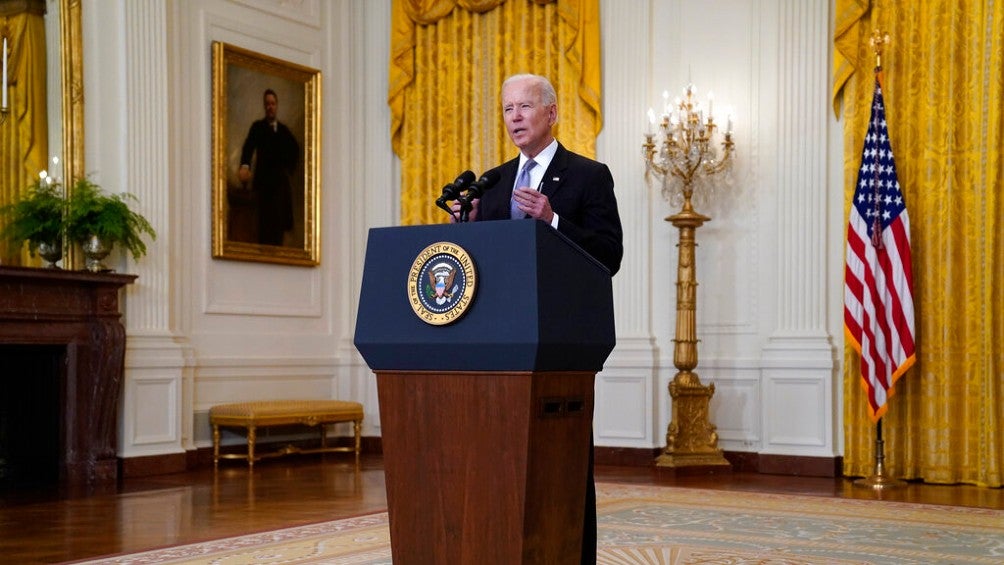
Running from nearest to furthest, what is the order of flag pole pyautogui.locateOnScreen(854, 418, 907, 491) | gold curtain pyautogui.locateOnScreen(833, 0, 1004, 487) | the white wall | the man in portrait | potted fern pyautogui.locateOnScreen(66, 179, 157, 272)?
flag pole pyautogui.locateOnScreen(854, 418, 907, 491) < gold curtain pyautogui.locateOnScreen(833, 0, 1004, 487) < potted fern pyautogui.locateOnScreen(66, 179, 157, 272) < the white wall < the man in portrait

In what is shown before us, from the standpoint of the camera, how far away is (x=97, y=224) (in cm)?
785

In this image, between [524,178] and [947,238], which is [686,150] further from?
[524,178]

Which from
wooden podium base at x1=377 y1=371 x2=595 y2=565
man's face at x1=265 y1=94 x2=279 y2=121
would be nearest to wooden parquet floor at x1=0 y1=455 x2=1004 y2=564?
wooden podium base at x1=377 y1=371 x2=595 y2=565

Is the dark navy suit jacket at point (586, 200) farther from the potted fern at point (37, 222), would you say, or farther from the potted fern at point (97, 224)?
the potted fern at point (37, 222)

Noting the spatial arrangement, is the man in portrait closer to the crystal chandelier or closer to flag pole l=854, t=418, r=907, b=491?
the crystal chandelier

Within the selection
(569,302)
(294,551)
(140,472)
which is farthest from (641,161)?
(569,302)

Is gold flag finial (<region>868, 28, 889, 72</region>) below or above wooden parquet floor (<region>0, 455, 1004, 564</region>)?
above

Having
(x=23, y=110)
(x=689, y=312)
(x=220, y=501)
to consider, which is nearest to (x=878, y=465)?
(x=689, y=312)

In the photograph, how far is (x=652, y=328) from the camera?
8938mm

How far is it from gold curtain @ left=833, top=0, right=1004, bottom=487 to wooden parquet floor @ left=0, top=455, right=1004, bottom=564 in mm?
314

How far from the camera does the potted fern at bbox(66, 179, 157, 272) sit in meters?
7.81

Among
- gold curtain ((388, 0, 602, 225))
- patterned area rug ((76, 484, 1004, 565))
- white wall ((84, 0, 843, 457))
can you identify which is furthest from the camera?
gold curtain ((388, 0, 602, 225))

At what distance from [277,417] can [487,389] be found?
6.52 metres

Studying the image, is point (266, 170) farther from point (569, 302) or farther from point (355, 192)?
point (569, 302)
